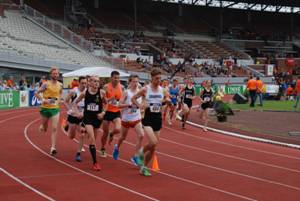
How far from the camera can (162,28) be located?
6550cm

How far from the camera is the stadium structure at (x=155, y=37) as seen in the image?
4228cm

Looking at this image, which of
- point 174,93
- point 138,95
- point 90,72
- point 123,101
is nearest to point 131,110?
point 123,101

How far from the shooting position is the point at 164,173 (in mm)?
10664

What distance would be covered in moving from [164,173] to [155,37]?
5231 centimetres

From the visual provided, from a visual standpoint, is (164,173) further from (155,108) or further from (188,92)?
(188,92)

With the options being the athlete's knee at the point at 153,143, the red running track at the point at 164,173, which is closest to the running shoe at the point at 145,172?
the red running track at the point at 164,173

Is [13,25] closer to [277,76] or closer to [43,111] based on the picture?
[277,76]

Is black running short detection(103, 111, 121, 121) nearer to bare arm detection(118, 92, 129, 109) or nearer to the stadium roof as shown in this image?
bare arm detection(118, 92, 129, 109)

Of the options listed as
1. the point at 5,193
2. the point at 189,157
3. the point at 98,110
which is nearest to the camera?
the point at 5,193

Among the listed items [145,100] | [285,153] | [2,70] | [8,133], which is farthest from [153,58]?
[145,100]

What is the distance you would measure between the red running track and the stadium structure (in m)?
22.3

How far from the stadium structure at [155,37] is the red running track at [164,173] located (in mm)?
22251

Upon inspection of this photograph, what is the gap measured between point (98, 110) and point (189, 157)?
3.15 m

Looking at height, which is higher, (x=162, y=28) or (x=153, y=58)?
(x=162, y=28)
